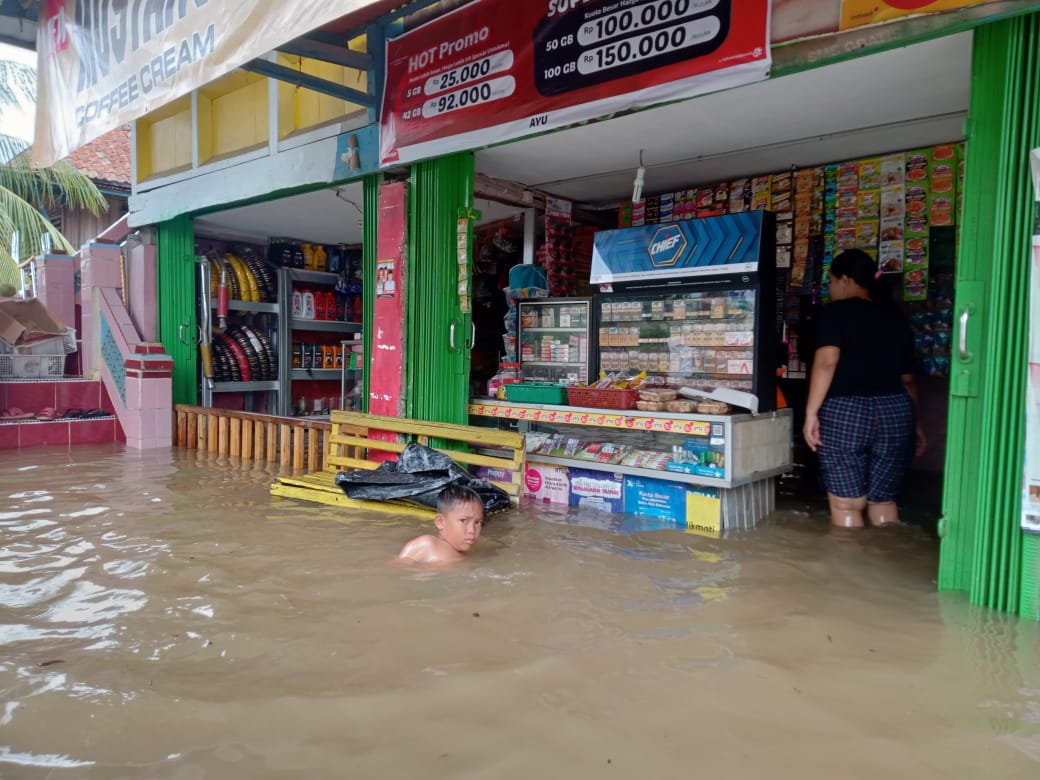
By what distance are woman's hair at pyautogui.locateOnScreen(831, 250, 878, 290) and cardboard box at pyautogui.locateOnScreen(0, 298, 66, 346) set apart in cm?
953

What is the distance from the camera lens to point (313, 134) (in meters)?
7.34

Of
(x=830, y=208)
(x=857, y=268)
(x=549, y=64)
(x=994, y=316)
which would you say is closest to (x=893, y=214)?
(x=830, y=208)

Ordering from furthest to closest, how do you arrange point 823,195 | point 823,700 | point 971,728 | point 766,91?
point 823,195
point 766,91
point 823,700
point 971,728

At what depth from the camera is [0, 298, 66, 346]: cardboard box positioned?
9.12 metres

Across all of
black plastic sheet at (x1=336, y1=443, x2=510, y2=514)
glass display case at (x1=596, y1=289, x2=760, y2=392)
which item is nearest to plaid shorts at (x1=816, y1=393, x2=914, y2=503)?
glass display case at (x1=596, y1=289, x2=760, y2=392)

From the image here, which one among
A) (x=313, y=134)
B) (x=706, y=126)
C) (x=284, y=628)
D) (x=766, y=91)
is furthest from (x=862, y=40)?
(x=313, y=134)

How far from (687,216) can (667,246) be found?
1.41 meters

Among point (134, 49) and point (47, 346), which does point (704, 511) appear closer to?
point (134, 49)

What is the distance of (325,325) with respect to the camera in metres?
11.4

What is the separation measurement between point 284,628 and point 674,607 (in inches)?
73.3

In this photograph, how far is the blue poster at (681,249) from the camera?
5.42 m

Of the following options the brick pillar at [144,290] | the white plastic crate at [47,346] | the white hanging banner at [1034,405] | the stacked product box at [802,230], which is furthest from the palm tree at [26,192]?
the white hanging banner at [1034,405]

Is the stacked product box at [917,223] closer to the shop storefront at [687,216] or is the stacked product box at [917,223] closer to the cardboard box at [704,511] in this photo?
the shop storefront at [687,216]

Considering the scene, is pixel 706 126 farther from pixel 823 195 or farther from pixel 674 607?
pixel 674 607
